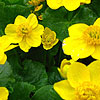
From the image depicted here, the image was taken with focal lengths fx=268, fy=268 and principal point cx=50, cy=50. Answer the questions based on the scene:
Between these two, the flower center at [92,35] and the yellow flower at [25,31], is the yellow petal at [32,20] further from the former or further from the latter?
the flower center at [92,35]

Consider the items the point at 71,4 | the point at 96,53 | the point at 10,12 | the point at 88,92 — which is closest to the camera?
the point at 88,92

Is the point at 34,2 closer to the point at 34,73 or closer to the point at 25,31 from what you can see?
the point at 25,31

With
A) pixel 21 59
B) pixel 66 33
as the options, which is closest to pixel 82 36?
pixel 66 33

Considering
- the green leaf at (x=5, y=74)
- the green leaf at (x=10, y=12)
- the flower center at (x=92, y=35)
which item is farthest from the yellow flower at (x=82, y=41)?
the green leaf at (x=10, y=12)

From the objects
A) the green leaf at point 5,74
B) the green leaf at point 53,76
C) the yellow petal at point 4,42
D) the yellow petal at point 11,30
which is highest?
the yellow petal at point 4,42

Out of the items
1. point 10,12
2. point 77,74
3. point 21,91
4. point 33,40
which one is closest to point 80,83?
point 77,74

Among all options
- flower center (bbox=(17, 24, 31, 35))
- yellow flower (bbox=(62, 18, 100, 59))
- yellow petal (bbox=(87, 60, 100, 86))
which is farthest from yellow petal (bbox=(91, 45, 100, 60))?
flower center (bbox=(17, 24, 31, 35))
